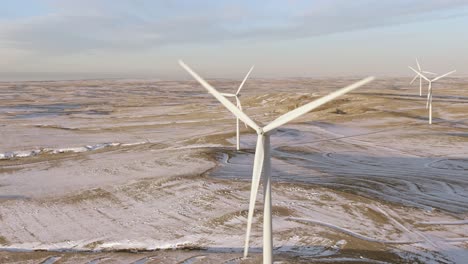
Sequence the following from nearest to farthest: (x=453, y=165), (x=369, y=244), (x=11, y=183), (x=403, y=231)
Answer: (x=369, y=244)
(x=403, y=231)
(x=11, y=183)
(x=453, y=165)

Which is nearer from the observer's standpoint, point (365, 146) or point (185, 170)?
point (185, 170)

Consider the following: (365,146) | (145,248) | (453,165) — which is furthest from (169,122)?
(145,248)

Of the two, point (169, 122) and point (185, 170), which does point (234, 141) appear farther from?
point (169, 122)

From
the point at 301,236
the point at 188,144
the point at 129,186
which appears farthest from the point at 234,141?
the point at 301,236

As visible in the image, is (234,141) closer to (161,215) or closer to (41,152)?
(41,152)

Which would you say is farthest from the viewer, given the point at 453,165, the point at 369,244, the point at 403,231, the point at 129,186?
the point at 453,165

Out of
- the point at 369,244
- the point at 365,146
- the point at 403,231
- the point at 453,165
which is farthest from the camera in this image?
the point at 365,146
